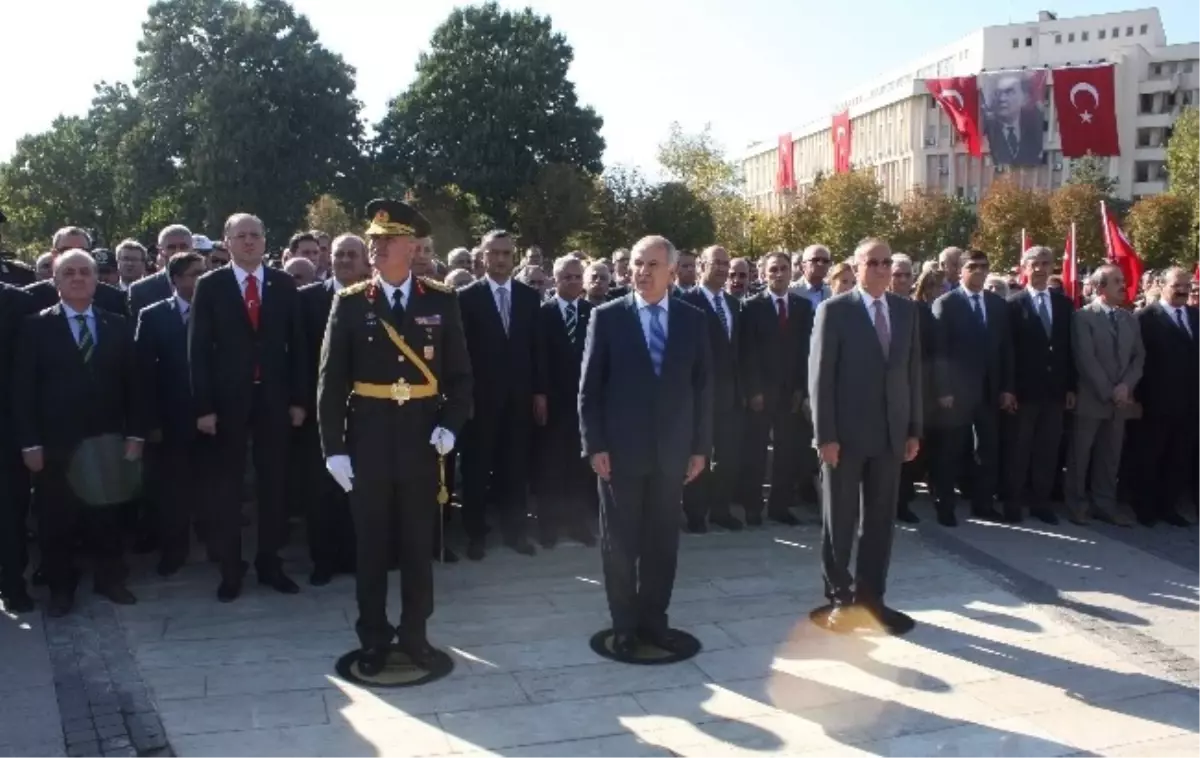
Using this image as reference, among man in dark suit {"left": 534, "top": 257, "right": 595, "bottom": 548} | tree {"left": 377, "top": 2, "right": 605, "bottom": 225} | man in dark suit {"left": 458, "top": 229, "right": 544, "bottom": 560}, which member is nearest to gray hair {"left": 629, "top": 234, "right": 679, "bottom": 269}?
man in dark suit {"left": 458, "top": 229, "right": 544, "bottom": 560}

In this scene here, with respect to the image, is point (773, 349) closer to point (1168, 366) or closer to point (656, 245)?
point (656, 245)

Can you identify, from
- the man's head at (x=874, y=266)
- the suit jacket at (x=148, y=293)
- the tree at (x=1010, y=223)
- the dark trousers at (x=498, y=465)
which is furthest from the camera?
the tree at (x=1010, y=223)

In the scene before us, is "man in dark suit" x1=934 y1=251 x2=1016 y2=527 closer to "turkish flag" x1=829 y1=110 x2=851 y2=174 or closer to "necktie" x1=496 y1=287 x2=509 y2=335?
"necktie" x1=496 y1=287 x2=509 y2=335

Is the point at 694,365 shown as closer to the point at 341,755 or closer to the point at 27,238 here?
the point at 341,755

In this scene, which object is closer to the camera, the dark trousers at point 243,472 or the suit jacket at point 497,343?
the dark trousers at point 243,472

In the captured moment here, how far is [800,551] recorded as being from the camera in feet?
23.9

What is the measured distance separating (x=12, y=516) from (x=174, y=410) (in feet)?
3.55

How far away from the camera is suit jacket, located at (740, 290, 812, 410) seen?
25.6 ft

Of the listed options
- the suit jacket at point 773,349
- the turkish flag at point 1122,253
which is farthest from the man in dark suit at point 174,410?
the turkish flag at point 1122,253

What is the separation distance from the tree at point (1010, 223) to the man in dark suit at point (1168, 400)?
3930 centimetres

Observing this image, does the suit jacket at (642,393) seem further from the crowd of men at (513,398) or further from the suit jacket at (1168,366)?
the suit jacket at (1168,366)

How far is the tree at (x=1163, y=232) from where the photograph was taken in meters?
41.6

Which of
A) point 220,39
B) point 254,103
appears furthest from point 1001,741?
point 220,39

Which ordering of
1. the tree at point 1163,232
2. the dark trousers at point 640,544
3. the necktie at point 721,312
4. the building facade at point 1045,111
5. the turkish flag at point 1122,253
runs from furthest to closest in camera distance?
1. the building facade at point 1045,111
2. the tree at point 1163,232
3. the turkish flag at point 1122,253
4. the necktie at point 721,312
5. the dark trousers at point 640,544
